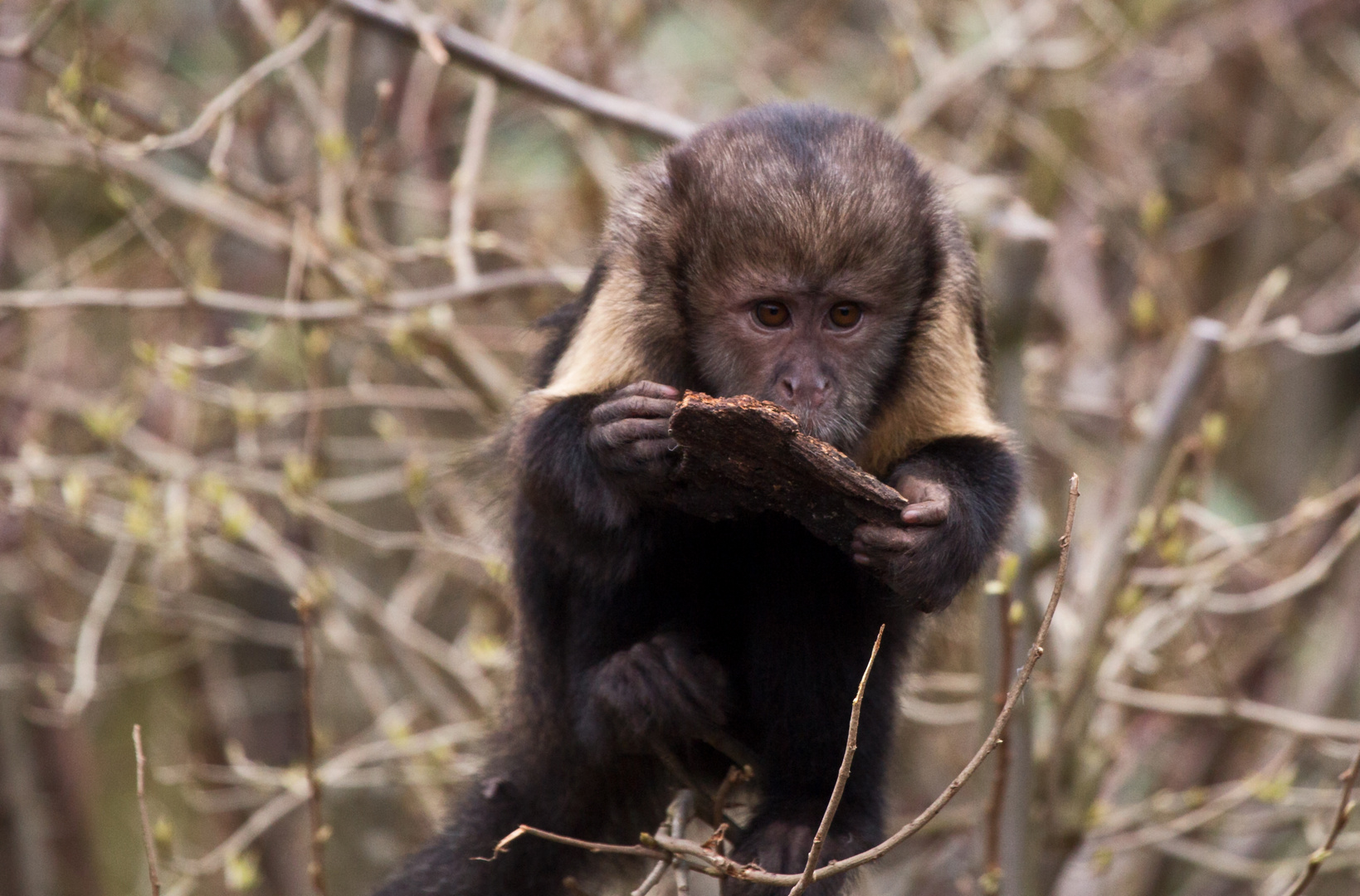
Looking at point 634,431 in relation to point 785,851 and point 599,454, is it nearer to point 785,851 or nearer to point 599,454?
point 599,454

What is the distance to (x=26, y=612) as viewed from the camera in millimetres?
6883

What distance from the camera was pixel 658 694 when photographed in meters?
3.47

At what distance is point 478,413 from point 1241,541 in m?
2.89

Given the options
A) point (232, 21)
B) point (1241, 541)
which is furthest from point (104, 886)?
point (1241, 541)

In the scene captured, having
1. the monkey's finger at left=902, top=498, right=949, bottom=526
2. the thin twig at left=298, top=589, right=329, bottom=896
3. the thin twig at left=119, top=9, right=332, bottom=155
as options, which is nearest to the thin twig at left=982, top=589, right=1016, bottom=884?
the monkey's finger at left=902, top=498, right=949, bottom=526

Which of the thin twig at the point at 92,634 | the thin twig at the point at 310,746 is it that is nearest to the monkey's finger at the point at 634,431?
the thin twig at the point at 310,746

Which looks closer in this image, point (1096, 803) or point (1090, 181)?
point (1096, 803)

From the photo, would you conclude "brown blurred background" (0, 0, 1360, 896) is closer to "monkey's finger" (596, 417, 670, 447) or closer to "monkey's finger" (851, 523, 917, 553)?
"monkey's finger" (851, 523, 917, 553)

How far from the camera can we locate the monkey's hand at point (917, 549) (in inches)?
123

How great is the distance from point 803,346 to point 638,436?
50 cm

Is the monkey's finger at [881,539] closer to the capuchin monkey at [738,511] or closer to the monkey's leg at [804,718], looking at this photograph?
the capuchin monkey at [738,511]

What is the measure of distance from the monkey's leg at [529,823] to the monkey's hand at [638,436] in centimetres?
105

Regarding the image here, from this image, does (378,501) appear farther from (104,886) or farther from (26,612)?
(104,886)

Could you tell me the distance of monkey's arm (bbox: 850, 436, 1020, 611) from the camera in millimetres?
3133
